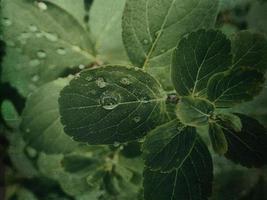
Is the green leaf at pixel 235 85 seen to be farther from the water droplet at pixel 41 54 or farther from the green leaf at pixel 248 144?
the water droplet at pixel 41 54

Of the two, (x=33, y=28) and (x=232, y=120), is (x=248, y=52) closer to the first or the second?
(x=232, y=120)

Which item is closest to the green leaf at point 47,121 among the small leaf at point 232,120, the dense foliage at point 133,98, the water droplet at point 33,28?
the dense foliage at point 133,98

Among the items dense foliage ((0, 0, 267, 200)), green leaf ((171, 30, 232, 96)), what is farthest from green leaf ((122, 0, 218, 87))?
green leaf ((171, 30, 232, 96))

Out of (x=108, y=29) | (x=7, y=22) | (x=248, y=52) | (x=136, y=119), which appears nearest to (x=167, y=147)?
(x=136, y=119)

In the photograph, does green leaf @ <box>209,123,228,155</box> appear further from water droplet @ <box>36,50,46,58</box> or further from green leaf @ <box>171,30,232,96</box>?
water droplet @ <box>36,50,46,58</box>

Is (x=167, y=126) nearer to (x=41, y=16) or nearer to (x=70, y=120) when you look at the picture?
(x=70, y=120)
